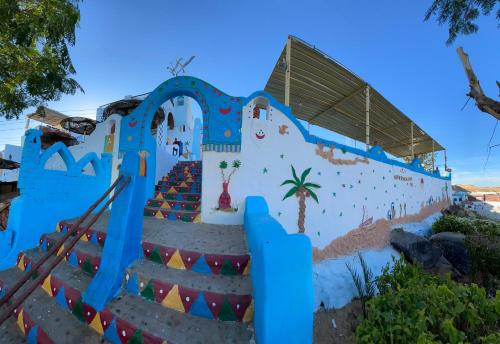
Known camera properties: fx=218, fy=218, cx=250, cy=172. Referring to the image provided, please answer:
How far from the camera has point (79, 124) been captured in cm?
1268

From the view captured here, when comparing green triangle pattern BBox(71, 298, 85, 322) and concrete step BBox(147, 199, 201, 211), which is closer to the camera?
green triangle pattern BBox(71, 298, 85, 322)

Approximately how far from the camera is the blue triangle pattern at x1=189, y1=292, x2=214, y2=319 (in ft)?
6.98

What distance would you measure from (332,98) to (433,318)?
7.82 metres

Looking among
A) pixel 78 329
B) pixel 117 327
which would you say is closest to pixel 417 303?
pixel 117 327

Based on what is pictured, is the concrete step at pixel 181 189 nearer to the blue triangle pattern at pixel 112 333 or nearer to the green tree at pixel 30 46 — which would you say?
the blue triangle pattern at pixel 112 333

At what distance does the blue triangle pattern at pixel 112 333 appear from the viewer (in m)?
2.00

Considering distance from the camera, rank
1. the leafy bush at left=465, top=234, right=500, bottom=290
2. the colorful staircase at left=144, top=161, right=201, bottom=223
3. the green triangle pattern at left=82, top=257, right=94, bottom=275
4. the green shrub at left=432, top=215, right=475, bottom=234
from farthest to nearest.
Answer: the green shrub at left=432, top=215, right=475, bottom=234 < the leafy bush at left=465, top=234, right=500, bottom=290 < the colorful staircase at left=144, top=161, right=201, bottom=223 < the green triangle pattern at left=82, top=257, right=94, bottom=275

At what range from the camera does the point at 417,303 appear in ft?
6.26

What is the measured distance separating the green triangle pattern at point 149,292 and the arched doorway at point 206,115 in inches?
112

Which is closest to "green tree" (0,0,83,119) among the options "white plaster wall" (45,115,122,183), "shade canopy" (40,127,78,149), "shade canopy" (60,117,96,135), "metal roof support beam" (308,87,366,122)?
"white plaster wall" (45,115,122,183)

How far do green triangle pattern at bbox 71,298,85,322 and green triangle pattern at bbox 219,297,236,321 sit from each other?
1.46m

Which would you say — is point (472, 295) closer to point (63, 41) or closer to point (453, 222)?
point (453, 222)

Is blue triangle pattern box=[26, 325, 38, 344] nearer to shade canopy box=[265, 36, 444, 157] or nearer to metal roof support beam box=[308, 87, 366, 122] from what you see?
shade canopy box=[265, 36, 444, 157]

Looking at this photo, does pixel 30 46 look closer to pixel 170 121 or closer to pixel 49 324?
pixel 170 121
